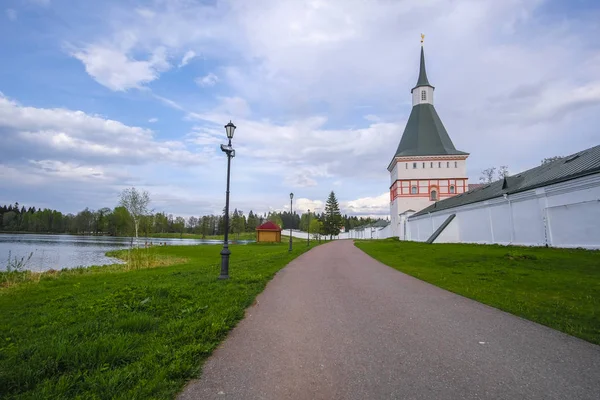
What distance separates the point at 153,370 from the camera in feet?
11.4

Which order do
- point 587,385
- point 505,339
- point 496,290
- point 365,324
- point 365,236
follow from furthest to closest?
point 365,236 < point 496,290 < point 365,324 < point 505,339 < point 587,385

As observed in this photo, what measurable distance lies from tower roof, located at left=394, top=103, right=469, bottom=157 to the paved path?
52412mm

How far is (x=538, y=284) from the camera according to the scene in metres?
8.88

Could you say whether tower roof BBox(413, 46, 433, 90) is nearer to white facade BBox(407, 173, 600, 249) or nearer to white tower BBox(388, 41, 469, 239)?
white tower BBox(388, 41, 469, 239)

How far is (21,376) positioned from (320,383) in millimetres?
3083

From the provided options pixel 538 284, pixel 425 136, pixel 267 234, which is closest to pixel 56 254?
pixel 538 284

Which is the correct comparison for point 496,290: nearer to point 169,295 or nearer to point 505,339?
point 505,339

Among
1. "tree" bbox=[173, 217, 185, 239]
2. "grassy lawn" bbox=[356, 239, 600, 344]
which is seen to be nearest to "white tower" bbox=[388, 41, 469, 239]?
"grassy lawn" bbox=[356, 239, 600, 344]

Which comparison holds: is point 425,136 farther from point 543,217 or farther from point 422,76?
point 543,217

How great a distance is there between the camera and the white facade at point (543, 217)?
14.2m

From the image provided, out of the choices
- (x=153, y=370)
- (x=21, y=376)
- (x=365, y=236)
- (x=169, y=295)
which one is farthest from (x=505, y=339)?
(x=365, y=236)

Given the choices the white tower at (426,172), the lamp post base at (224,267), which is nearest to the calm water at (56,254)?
the lamp post base at (224,267)

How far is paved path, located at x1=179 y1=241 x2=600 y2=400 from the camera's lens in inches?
127

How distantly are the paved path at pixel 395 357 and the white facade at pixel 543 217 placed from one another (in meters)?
12.0
